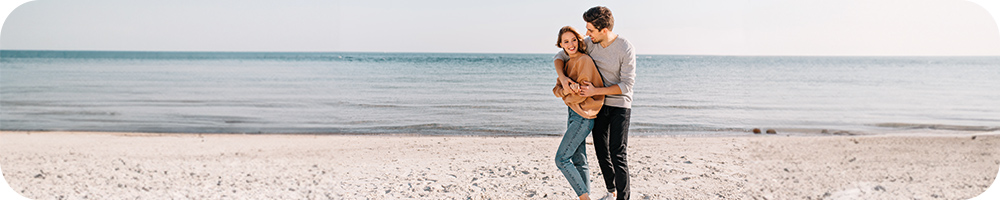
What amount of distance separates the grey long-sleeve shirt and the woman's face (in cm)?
11

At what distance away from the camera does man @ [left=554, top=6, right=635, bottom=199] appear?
249 centimetres

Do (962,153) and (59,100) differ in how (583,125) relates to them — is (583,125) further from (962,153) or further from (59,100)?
(59,100)

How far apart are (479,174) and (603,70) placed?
1.77 meters

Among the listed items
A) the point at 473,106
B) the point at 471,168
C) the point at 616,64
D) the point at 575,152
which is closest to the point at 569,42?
the point at 616,64

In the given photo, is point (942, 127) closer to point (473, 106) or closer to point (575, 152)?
point (473, 106)

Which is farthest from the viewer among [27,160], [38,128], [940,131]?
[38,128]

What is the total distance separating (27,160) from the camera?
5.04m

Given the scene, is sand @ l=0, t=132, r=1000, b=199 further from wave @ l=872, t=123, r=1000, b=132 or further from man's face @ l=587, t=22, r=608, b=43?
man's face @ l=587, t=22, r=608, b=43

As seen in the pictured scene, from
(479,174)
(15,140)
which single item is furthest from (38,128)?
(479,174)

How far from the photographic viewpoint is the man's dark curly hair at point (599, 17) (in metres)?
2.45

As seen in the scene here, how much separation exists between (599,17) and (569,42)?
176mm

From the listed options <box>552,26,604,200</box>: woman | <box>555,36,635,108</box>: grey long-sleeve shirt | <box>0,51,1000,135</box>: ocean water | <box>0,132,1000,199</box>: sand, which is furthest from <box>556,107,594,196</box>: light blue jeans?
<box>0,51,1000,135</box>: ocean water

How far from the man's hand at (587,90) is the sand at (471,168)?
1.20m

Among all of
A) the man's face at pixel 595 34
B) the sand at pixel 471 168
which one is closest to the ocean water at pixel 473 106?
the sand at pixel 471 168
